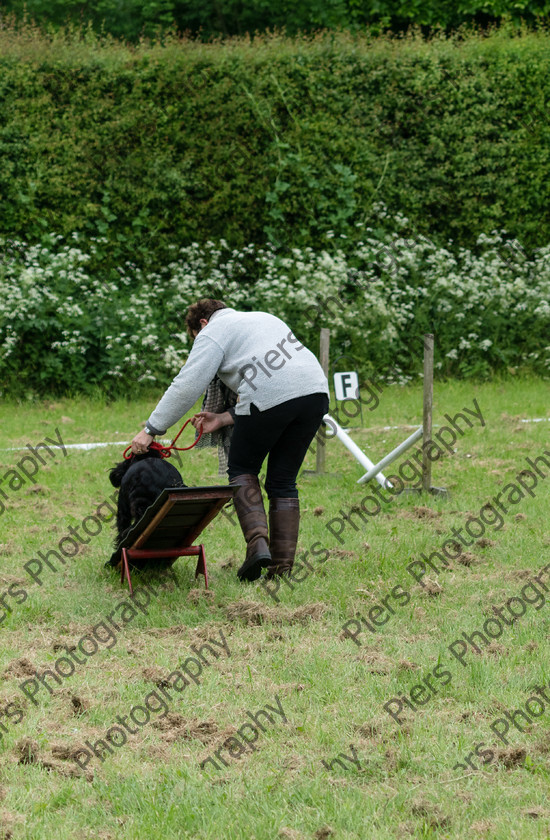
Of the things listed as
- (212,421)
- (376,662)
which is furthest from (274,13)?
(376,662)

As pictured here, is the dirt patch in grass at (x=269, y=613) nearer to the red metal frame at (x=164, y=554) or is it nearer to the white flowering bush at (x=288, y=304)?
the red metal frame at (x=164, y=554)

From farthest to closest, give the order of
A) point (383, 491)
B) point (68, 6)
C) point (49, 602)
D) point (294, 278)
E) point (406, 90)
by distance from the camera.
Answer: point (68, 6) < point (406, 90) < point (294, 278) < point (383, 491) < point (49, 602)

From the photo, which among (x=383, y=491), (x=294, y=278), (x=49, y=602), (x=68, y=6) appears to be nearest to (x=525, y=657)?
(x=49, y=602)

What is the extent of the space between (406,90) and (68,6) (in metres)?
10.4

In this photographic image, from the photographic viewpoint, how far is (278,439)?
544 cm

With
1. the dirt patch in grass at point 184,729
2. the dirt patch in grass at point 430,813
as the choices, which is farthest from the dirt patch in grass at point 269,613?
the dirt patch in grass at point 430,813

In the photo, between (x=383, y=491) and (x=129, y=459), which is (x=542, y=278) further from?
(x=129, y=459)

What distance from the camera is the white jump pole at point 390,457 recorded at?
7.08 metres

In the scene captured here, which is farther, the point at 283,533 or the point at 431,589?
the point at 283,533

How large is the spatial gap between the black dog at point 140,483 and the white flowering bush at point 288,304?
5.58 m

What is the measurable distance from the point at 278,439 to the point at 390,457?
194 cm

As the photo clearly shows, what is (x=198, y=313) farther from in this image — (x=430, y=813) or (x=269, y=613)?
(x=430, y=813)

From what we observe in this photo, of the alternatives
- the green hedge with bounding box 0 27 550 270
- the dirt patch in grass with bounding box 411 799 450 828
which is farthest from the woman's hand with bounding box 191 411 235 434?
the green hedge with bounding box 0 27 550 270

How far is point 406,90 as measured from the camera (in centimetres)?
1338
